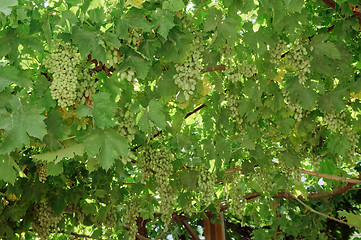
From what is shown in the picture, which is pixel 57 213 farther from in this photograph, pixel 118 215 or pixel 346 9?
pixel 346 9

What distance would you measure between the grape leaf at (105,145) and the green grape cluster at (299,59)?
1442 mm

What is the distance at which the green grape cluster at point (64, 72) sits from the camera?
8.70ft

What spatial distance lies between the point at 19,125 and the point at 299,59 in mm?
1941

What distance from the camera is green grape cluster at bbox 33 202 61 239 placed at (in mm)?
5375

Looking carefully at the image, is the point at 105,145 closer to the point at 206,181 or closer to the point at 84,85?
the point at 84,85

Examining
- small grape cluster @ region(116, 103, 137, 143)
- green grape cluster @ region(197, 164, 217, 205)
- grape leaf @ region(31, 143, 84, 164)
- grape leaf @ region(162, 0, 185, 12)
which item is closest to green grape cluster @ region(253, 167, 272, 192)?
green grape cluster @ region(197, 164, 217, 205)

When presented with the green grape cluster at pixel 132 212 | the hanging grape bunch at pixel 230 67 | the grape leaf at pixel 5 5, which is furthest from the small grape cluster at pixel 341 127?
the grape leaf at pixel 5 5

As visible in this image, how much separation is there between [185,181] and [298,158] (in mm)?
945

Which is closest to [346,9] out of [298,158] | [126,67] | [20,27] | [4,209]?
[298,158]

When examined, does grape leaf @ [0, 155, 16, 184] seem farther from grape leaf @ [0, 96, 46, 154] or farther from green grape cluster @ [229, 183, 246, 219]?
green grape cluster @ [229, 183, 246, 219]

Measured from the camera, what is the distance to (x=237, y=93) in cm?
406

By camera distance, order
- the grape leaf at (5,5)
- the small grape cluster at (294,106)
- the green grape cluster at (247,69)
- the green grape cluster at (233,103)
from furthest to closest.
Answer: the green grape cluster at (233,103)
the small grape cluster at (294,106)
the green grape cluster at (247,69)
the grape leaf at (5,5)

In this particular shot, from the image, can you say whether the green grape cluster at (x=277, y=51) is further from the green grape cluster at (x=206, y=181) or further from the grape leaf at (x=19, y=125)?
the grape leaf at (x=19, y=125)

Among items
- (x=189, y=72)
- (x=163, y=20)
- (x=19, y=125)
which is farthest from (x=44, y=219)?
(x=163, y=20)
